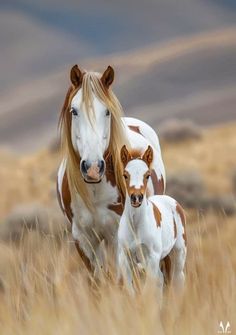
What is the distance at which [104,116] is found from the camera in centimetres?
630

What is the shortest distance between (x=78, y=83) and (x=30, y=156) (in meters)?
29.4

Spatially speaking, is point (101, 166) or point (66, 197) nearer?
point (101, 166)

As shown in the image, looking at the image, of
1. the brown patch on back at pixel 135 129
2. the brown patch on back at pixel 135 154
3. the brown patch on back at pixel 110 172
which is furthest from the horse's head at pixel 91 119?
the brown patch on back at pixel 135 129

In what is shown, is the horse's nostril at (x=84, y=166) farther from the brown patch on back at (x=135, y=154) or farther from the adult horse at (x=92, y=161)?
the brown patch on back at (x=135, y=154)

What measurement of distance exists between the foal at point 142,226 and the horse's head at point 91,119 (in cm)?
34

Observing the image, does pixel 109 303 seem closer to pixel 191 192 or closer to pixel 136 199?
pixel 136 199

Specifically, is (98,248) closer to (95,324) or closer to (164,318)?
(164,318)

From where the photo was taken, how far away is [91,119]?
6.23m

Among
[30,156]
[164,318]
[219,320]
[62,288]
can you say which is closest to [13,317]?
[62,288]

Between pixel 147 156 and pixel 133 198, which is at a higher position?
pixel 147 156

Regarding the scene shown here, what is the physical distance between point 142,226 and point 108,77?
1.19 meters

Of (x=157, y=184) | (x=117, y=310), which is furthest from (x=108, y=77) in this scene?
(x=117, y=310)

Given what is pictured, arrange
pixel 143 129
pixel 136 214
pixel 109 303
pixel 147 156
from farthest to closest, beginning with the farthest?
pixel 143 129, pixel 136 214, pixel 147 156, pixel 109 303

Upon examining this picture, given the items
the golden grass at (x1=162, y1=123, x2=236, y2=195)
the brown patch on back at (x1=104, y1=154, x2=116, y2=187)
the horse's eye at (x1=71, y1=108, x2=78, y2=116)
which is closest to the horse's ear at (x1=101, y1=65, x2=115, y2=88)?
the horse's eye at (x1=71, y1=108, x2=78, y2=116)
